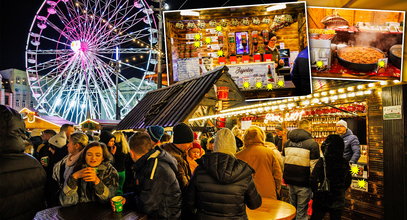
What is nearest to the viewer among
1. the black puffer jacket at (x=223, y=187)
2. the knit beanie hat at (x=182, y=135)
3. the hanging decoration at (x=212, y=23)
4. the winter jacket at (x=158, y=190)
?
the black puffer jacket at (x=223, y=187)

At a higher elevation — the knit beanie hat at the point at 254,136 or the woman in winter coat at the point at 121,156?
the knit beanie hat at the point at 254,136

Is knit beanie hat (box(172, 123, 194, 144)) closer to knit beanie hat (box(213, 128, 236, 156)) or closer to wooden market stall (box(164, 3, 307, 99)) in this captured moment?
knit beanie hat (box(213, 128, 236, 156))

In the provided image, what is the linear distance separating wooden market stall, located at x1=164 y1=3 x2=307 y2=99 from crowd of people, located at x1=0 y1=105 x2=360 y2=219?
5.48ft

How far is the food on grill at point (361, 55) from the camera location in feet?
17.2

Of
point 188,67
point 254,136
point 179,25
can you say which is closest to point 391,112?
point 254,136

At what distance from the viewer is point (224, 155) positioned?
8.62ft

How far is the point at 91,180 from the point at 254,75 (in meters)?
4.30

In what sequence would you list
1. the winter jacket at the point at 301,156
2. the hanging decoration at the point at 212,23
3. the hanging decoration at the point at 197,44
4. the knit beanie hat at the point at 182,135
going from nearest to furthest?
the knit beanie hat at the point at 182,135 → the winter jacket at the point at 301,156 → the hanging decoration at the point at 212,23 → the hanging decoration at the point at 197,44

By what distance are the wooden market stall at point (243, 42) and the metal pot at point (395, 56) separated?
5.12ft

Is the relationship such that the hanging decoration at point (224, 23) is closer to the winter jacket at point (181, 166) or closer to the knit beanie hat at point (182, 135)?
the knit beanie hat at point (182, 135)

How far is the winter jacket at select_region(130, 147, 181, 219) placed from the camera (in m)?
2.82

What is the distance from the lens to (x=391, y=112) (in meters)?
4.84

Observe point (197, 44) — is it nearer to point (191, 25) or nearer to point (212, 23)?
point (191, 25)

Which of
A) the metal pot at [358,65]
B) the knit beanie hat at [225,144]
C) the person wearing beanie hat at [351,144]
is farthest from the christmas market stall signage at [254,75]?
the knit beanie hat at [225,144]
